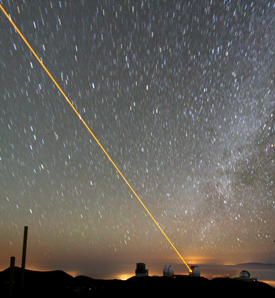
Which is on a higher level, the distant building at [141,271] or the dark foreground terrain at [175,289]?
the distant building at [141,271]

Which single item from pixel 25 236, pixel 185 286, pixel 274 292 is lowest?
pixel 274 292

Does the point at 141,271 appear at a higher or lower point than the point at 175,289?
higher

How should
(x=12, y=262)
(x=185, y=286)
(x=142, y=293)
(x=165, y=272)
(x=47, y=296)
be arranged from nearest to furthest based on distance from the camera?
(x=12, y=262) → (x=47, y=296) → (x=142, y=293) → (x=185, y=286) → (x=165, y=272)

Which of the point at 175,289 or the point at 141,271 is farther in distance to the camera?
the point at 141,271

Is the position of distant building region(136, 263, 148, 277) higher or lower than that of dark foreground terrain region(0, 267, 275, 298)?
higher

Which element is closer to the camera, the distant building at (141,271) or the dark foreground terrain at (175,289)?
the dark foreground terrain at (175,289)

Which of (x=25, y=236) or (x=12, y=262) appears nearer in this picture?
(x=12, y=262)

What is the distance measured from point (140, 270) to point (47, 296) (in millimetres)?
12555

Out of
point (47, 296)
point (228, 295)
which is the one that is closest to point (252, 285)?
point (228, 295)

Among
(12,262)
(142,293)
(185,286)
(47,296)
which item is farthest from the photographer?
(185,286)

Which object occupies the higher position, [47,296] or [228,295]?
[47,296]

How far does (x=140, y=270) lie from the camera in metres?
32.7

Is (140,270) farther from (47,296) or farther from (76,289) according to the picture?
(47,296)

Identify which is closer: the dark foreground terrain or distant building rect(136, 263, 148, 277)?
the dark foreground terrain
